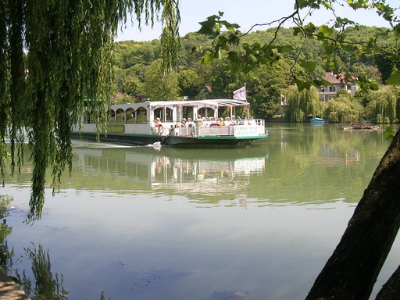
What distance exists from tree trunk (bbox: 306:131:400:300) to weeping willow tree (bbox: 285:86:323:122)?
185 feet

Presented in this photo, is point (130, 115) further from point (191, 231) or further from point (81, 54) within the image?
point (81, 54)

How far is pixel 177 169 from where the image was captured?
57.4 ft

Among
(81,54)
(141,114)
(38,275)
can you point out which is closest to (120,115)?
(141,114)

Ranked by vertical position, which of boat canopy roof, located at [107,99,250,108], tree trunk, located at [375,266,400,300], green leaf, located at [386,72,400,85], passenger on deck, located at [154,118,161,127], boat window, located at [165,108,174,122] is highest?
boat canopy roof, located at [107,99,250,108]

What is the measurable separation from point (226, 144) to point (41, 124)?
68.6 feet

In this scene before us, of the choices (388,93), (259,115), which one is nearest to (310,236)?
A: (388,93)

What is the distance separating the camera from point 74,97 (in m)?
5.10

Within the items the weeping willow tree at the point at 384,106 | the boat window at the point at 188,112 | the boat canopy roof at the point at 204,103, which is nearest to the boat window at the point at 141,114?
the boat canopy roof at the point at 204,103

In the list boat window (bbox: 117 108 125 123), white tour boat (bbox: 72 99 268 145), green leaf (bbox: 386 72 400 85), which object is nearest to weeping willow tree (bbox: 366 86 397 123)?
white tour boat (bbox: 72 99 268 145)

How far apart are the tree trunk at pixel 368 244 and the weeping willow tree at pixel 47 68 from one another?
3084mm

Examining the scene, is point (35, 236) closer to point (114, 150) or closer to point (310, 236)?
point (310, 236)

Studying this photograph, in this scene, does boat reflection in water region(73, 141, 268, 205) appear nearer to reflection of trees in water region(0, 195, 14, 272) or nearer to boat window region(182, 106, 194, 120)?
reflection of trees in water region(0, 195, 14, 272)

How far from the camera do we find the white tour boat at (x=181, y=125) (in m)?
25.2

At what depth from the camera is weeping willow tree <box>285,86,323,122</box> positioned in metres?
58.5
